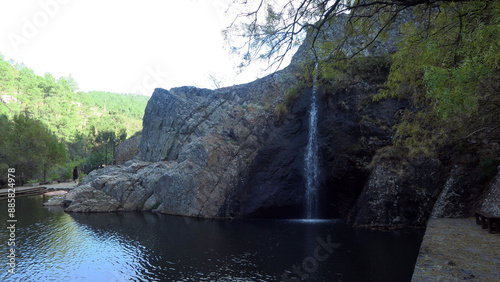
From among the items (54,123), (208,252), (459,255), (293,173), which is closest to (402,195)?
(293,173)

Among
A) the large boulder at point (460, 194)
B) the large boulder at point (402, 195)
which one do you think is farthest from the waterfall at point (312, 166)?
the large boulder at point (460, 194)

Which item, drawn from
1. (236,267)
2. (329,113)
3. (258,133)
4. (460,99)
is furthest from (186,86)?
(460,99)

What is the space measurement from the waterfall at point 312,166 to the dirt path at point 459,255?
29.4 feet

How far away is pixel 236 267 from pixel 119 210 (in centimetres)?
1711

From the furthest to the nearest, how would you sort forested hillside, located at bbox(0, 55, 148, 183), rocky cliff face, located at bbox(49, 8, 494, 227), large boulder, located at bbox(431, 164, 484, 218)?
1. forested hillside, located at bbox(0, 55, 148, 183)
2. rocky cliff face, located at bbox(49, 8, 494, 227)
3. large boulder, located at bbox(431, 164, 484, 218)

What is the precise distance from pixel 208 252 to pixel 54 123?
3446 inches

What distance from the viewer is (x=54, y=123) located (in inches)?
3147

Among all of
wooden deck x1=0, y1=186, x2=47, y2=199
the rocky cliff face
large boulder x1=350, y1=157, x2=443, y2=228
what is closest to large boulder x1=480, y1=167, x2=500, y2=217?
the rocky cliff face

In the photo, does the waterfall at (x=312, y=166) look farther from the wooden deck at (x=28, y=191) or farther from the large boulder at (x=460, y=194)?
the wooden deck at (x=28, y=191)

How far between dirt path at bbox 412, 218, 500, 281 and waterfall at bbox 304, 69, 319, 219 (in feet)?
29.4

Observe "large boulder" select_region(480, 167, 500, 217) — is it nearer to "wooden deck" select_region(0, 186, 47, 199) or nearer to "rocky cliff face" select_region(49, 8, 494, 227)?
"rocky cliff face" select_region(49, 8, 494, 227)

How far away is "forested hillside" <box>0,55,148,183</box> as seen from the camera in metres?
40.8

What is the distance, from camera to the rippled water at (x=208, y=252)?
9578 millimetres

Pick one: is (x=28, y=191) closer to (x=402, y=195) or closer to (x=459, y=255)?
(x=402, y=195)
